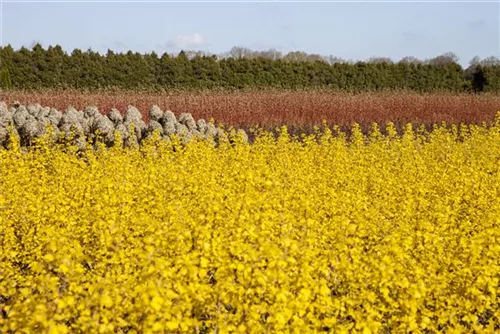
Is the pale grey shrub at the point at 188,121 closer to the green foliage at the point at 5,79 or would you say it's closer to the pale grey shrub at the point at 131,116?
the pale grey shrub at the point at 131,116

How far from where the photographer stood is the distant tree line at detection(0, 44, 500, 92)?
25.3 m

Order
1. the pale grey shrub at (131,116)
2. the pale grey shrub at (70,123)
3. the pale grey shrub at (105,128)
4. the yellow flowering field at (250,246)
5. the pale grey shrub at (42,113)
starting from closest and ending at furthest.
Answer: the yellow flowering field at (250,246) < the pale grey shrub at (70,123) < the pale grey shrub at (105,128) < the pale grey shrub at (42,113) < the pale grey shrub at (131,116)

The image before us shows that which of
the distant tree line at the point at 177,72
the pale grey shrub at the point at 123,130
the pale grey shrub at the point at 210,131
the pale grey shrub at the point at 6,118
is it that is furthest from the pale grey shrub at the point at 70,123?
the distant tree line at the point at 177,72

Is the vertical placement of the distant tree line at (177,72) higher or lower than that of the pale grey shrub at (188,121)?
higher

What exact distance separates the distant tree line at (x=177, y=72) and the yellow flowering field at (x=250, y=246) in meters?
14.5

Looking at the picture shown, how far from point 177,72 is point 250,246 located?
2256 cm

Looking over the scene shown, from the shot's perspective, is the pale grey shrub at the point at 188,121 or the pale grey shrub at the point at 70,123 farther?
the pale grey shrub at the point at 188,121

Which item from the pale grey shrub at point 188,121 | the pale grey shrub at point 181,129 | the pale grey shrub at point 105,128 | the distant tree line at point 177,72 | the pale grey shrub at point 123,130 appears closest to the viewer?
the pale grey shrub at point 105,128

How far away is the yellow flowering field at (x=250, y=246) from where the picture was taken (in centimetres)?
404

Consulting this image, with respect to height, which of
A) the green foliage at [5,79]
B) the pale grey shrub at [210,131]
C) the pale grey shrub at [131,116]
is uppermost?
the green foliage at [5,79]

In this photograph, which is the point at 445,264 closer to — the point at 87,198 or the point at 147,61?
the point at 87,198

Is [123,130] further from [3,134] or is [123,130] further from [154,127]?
[3,134]

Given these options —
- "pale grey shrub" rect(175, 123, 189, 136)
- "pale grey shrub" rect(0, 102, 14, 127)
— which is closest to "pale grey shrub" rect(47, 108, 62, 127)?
"pale grey shrub" rect(0, 102, 14, 127)

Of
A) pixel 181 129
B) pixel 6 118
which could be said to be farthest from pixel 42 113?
pixel 181 129
